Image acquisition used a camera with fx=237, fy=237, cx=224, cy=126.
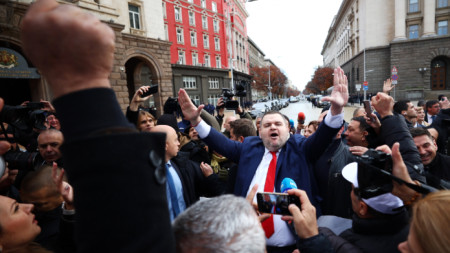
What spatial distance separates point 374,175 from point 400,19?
41815 millimetres

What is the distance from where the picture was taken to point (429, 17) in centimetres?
3153

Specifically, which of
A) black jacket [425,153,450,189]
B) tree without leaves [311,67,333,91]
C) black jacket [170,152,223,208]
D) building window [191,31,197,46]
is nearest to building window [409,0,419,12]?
building window [191,31,197,46]

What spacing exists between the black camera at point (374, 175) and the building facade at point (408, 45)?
3775 cm

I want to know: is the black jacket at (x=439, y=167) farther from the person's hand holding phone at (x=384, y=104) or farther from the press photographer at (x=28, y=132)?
the press photographer at (x=28, y=132)

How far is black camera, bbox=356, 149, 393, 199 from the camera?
1.49m

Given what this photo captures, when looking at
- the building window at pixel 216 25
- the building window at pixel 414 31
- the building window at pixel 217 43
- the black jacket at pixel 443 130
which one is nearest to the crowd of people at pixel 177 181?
the black jacket at pixel 443 130

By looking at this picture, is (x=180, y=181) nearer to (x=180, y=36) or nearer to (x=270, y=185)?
(x=270, y=185)

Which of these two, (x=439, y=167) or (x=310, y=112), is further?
(x=310, y=112)

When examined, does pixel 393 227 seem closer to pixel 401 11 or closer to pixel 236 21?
pixel 401 11

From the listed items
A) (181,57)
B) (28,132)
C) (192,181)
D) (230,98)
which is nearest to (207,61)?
(181,57)

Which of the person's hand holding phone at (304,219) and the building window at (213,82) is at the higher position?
the building window at (213,82)

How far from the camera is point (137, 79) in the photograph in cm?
1866

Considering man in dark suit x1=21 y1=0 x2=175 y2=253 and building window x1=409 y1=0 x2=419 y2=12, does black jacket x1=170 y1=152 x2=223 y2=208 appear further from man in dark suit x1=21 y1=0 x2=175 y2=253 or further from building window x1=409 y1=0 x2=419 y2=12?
building window x1=409 y1=0 x2=419 y2=12

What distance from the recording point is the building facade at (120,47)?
9547mm
